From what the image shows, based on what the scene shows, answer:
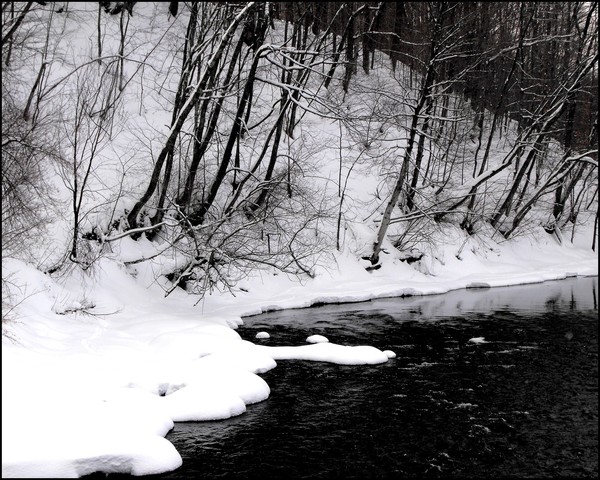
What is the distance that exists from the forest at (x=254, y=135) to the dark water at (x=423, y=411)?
5370mm

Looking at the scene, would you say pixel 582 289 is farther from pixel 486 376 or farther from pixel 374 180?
pixel 486 376

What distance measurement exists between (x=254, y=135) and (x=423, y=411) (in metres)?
18.9

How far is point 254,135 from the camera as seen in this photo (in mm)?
26703

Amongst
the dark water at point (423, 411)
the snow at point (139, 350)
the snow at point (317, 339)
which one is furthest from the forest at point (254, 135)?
the dark water at point (423, 411)

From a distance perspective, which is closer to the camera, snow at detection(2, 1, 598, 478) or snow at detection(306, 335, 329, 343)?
snow at detection(2, 1, 598, 478)

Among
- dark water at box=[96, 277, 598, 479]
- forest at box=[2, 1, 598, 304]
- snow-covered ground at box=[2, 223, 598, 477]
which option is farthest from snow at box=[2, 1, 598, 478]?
forest at box=[2, 1, 598, 304]

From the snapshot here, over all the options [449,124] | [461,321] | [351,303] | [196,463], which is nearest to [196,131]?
[351,303]

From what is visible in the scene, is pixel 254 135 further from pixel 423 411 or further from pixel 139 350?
pixel 423 411

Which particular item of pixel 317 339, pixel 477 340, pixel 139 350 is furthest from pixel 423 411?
pixel 139 350

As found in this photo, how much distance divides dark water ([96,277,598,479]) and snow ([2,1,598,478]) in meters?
0.47

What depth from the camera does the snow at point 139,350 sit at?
7.52m

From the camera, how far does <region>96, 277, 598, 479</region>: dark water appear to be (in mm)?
7777

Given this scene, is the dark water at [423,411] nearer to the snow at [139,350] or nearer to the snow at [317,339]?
the snow at [317,339]

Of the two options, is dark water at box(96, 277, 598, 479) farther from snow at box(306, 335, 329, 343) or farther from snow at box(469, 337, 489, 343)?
snow at box(306, 335, 329, 343)
